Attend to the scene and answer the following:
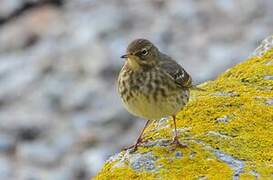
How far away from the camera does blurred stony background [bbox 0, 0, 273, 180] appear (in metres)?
10.8

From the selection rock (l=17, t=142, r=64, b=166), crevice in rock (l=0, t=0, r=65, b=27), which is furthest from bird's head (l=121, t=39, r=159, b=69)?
crevice in rock (l=0, t=0, r=65, b=27)

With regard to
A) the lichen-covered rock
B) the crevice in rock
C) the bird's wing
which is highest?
the crevice in rock

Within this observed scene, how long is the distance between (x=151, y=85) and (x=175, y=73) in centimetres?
32

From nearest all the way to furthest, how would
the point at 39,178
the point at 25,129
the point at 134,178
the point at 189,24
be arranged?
the point at 134,178 → the point at 39,178 → the point at 25,129 → the point at 189,24

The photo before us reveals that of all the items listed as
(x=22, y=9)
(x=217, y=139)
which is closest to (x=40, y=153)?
(x=22, y=9)

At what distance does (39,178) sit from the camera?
10430 millimetres

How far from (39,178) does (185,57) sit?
9.62 feet

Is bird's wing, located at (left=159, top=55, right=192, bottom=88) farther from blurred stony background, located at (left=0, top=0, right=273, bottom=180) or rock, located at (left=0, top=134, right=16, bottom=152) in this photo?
rock, located at (left=0, top=134, right=16, bottom=152)

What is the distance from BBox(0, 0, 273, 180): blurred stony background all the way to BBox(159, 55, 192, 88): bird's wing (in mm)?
3996

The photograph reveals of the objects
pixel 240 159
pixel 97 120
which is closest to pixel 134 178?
pixel 240 159

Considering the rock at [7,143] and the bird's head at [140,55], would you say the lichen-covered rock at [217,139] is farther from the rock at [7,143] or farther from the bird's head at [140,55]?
the rock at [7,143]

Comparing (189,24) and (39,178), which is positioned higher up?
(189,24)

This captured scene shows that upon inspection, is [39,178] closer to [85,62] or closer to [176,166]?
[85,62]

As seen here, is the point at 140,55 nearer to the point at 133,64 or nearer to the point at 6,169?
the point at 133,64
